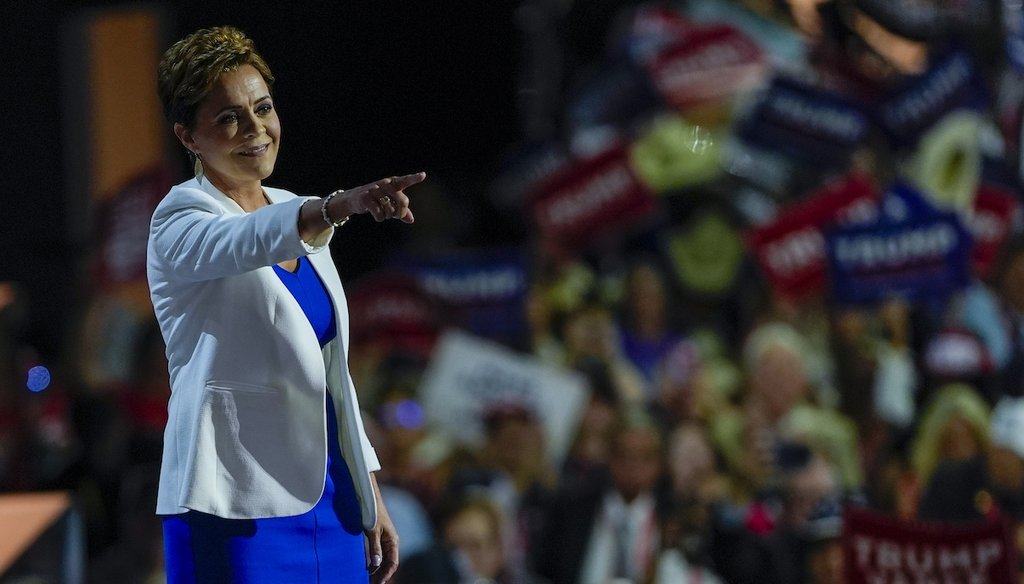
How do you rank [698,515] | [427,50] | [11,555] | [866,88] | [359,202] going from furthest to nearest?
[427,50] < [866,88] < [698,515] < [11,555] < [359,202]

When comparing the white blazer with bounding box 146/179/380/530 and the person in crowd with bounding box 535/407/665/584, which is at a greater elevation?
the white blazer with bounding box 146/179/380/530

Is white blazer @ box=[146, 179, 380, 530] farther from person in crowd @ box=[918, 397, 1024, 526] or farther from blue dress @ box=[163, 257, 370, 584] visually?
person in crowd @ box=[918, 397, 1024, 526]

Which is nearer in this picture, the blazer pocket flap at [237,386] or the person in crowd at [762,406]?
the blazer pocket flap at [237,386]

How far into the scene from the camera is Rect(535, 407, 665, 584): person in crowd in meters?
5.33

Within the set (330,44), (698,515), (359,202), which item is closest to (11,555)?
(359,202)

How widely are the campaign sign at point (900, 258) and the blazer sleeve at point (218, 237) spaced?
12.7 feet

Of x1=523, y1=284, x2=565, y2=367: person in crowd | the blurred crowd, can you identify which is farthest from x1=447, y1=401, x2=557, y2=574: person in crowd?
x1=523, y1=284, x2=565, y2=367: person in crowd

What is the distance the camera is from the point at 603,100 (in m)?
7.82

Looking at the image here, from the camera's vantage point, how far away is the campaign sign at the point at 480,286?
636 cm

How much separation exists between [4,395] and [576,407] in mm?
2080

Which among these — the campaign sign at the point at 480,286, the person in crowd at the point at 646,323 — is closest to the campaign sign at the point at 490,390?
the campaign sign at the point at 480,286

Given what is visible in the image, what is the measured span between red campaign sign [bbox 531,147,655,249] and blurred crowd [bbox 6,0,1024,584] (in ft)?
0.04

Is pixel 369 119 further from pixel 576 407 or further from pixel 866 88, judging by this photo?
pixel 576 407

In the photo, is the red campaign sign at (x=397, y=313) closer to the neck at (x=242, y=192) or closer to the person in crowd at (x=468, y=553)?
the person in crowd at (x=468, y=553)
